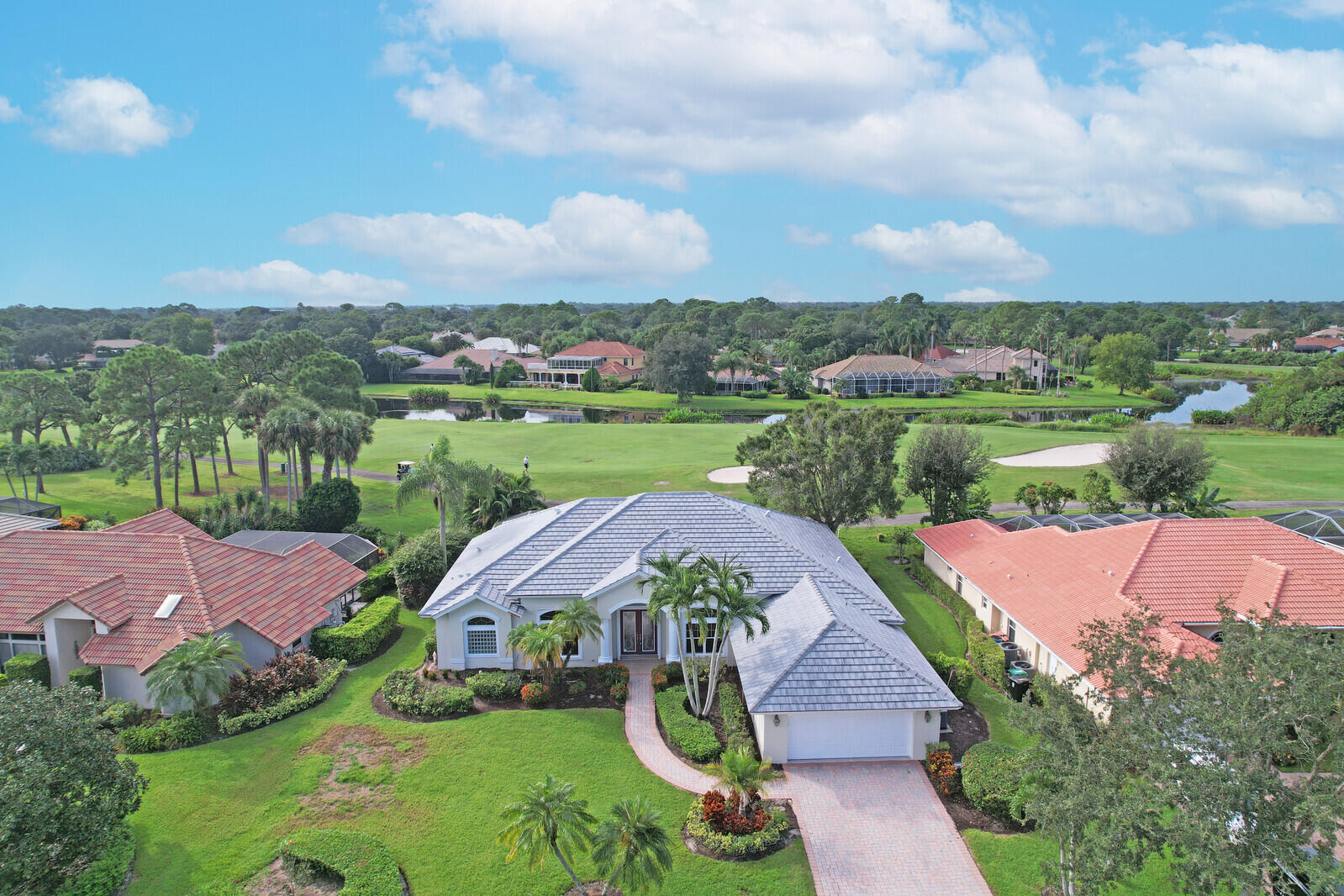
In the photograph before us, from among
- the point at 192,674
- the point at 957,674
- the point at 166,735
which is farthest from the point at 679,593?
the point at 166,735

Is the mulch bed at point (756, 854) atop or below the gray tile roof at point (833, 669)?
below

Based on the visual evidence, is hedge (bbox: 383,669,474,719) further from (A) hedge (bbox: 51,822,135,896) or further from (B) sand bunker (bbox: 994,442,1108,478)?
(B) sand bunker (bbox: 994,442,1108,478)

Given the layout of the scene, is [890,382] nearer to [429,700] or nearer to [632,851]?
[429,700]

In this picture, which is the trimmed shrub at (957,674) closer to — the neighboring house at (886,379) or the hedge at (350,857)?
the hedge at (350,857)

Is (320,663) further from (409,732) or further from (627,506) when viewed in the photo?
(627,506)

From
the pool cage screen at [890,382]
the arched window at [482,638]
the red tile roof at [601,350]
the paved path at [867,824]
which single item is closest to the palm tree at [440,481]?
the arched window at [482,638]

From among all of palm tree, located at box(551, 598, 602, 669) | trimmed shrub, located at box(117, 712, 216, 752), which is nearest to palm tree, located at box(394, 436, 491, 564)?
palm tree, located at box(551, 598, 602, 669)

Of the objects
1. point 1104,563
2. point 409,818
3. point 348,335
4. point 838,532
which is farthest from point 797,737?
point 348,335
